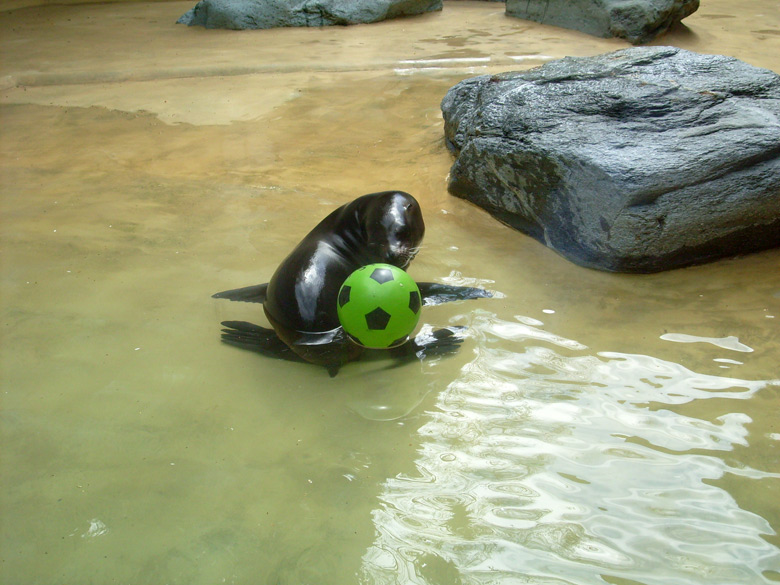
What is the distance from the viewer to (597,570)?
6.78ft

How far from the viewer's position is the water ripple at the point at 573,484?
2.09 m

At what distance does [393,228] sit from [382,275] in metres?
0.46

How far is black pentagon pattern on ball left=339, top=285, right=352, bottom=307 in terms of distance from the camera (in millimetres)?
2910

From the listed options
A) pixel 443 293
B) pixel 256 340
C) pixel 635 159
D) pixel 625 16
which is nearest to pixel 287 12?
pixel 625 16

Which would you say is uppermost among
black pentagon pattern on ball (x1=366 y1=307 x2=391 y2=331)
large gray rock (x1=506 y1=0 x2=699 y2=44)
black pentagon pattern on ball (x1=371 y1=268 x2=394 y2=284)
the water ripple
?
large gray rock (x1=506 y1=0 x2=699 y2=44)

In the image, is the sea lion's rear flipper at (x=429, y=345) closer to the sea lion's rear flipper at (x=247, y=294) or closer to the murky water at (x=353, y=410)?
the murky water at (x=353, y=410)

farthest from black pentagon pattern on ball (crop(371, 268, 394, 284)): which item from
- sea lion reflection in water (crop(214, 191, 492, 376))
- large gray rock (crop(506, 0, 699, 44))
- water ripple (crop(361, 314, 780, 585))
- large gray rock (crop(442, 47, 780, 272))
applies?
large gray rock (crop(506, 0, 699, 44))

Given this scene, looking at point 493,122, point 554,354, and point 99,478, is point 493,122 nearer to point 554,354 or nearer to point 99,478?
point 554,354

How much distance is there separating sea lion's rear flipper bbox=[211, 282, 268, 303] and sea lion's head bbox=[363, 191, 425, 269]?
61 centimetres

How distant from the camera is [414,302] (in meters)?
2.94

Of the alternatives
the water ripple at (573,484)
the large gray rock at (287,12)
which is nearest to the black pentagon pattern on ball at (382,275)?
the water ripple at (573,484)

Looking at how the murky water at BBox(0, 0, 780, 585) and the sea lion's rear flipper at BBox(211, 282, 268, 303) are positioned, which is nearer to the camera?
the murky water at BBox(0, 0, 780, 585)

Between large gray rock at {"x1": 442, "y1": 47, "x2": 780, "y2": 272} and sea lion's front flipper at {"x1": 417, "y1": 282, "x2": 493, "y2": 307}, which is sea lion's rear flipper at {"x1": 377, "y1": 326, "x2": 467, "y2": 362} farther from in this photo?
large gray rock at {"x1": 442, "y1": 47, "x2": 780, "y2": 272}

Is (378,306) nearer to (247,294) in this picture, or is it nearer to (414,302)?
(414,302)
